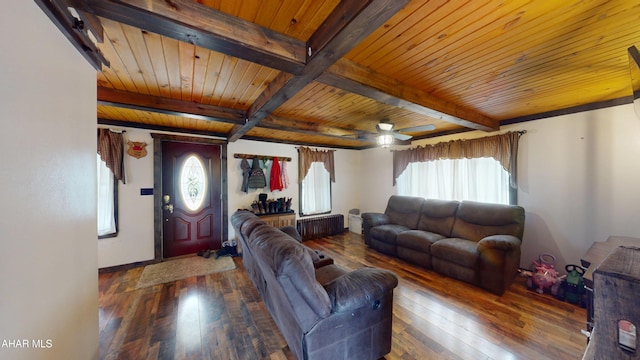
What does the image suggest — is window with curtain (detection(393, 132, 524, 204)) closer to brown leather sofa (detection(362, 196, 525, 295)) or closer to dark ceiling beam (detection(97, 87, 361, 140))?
brown leather sofa (detection(362, 196, 525, 295))

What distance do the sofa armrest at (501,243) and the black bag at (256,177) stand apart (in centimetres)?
387

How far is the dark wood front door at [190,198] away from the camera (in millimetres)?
3686

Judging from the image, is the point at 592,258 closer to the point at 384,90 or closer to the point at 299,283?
the point at 384,90

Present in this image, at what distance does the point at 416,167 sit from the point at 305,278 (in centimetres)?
402

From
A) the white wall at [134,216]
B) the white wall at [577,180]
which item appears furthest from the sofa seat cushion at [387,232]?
the white wall at [134,216]

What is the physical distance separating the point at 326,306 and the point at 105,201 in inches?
152

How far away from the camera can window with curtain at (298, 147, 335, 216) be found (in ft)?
16.6

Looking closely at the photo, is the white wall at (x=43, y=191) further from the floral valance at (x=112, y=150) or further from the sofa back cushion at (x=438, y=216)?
the sofa back cushion at (x=438, y=216)

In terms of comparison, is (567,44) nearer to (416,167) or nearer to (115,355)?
(416,167)

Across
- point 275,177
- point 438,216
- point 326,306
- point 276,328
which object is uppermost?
point 275,177

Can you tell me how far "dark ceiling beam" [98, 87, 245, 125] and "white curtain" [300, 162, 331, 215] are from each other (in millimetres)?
2670

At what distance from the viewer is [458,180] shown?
12.9ft

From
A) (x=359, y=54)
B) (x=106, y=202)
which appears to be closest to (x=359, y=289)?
(x=359, y=54)

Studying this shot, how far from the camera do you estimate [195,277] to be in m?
3.07
